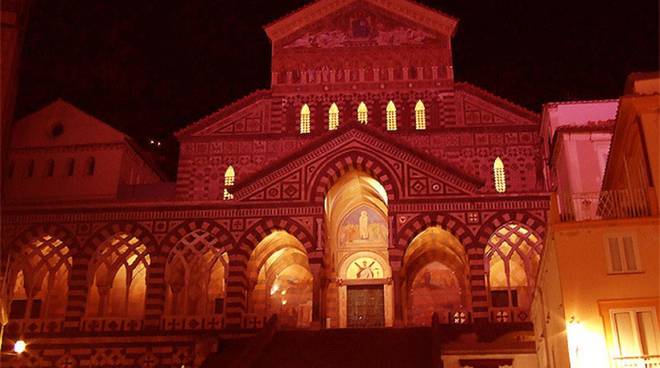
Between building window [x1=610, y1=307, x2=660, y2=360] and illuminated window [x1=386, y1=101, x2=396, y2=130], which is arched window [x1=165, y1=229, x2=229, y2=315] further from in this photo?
building window [x1=610, y1=307, x2=660, y2=360]

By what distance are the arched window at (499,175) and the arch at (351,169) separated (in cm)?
729

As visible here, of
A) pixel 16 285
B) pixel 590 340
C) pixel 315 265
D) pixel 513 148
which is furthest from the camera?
pixel 513 148

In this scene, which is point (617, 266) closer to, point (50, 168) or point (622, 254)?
point (622, 254)

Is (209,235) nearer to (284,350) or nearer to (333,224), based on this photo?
(333,224)

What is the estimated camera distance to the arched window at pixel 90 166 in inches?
1531

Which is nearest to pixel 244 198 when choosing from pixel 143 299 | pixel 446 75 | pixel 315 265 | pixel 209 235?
pixel 209 235

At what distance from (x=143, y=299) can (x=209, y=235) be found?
5.21 meters

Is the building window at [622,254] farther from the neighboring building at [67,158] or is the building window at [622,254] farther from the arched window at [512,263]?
the neighboring building at [67,158]

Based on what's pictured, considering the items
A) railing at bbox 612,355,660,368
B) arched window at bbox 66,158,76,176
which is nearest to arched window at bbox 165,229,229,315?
arched window at bbox 66,158,76,176

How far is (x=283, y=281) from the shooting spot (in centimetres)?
3750

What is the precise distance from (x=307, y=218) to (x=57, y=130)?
15999 millimetres

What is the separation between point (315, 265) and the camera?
31.8 m

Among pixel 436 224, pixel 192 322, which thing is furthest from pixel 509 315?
pixel 192 322

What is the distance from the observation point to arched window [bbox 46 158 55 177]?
3896 cm
